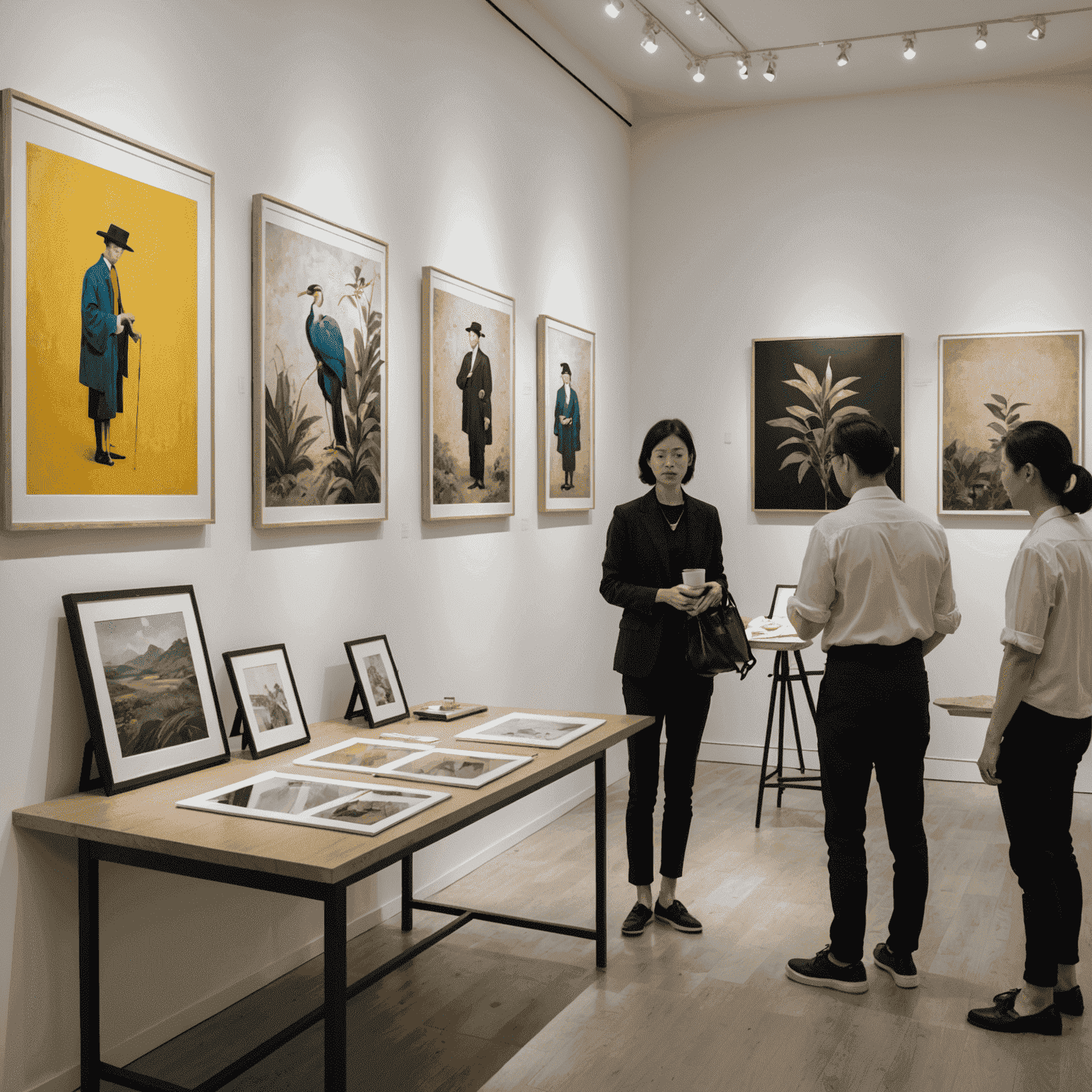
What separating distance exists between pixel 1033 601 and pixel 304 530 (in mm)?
2143

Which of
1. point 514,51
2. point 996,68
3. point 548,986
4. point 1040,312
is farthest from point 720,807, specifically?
point 996,68

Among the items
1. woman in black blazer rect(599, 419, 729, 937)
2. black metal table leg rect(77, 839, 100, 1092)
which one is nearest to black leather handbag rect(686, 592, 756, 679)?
woman in black blazer rect(599, 419, 729, 937)

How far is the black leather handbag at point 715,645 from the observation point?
3.54 meters

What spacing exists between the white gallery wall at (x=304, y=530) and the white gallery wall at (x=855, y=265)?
94cm

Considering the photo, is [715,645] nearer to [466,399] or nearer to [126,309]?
[466,399]

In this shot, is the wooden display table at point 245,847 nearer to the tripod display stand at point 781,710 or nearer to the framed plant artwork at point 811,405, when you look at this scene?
the tripod display stand at point 781,710

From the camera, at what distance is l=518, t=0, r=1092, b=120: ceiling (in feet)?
16.8

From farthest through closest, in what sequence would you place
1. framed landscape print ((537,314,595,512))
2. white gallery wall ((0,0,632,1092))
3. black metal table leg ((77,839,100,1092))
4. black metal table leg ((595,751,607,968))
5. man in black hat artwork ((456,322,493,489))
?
framed landscape print ((537,314,595,512)), man in black hat artwork ((456,322,493,489)), black metal table leg ((595,751,607,968)), white gallery wall ((0,0,632,1092)), black metal table leg ((77,839,100,1092))

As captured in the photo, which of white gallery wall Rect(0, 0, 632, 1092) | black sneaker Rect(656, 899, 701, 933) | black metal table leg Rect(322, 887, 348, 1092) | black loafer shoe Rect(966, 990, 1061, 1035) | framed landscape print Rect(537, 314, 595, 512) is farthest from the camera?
framed landscape print Rect(537, 314, 595, 512)

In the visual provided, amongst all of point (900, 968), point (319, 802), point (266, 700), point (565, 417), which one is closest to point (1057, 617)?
point (900, 968)

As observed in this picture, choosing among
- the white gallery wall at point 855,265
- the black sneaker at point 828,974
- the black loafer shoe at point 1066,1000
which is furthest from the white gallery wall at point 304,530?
the black loafer shoe at point 1066,1000

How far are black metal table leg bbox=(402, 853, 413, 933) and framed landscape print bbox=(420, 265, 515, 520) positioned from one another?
1.27 meters

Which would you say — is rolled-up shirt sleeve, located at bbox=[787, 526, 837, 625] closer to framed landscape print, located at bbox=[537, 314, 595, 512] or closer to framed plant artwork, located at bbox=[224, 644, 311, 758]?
framed plant artwork, located at bbox=[224, 644, 311, 758]

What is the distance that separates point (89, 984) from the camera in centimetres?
248
